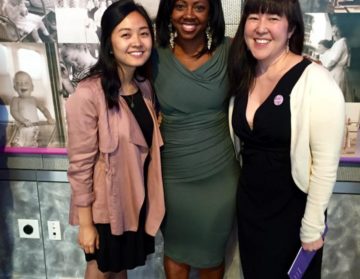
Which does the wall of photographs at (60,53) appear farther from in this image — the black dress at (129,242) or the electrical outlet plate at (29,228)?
the black dress at (129,242)

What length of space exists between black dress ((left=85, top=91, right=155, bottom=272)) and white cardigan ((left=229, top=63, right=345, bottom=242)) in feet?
1.48

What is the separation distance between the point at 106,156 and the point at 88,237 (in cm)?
28

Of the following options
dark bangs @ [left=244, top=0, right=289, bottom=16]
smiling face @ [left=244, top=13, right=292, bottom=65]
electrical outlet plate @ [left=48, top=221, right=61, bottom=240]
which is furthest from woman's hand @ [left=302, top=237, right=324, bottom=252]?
electrical outlet plate @ [left=48, top=221, right=61, bottom=240]

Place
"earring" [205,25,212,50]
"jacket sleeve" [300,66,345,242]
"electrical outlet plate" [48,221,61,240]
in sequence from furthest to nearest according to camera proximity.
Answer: "electrical outlet plate" [48,221,61,240] < "earring" [205,25,212,50] < "jacket sleeve" [300,66,345,242]

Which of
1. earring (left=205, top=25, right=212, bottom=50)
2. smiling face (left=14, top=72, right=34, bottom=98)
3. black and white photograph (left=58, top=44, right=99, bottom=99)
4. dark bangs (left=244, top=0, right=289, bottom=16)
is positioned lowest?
smiling face (left=14, top=72, right=34, bottom=98)

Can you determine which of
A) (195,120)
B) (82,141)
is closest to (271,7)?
(195,120)

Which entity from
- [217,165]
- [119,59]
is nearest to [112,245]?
[217,165]

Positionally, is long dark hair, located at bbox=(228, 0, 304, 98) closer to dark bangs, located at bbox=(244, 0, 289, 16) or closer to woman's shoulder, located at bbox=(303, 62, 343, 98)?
dark bangs, located at bbox=(244, 0, 289, 16)

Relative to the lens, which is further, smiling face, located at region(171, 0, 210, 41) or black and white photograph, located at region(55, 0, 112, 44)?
black and white photograph, located at region(55, 0, 112, 44)

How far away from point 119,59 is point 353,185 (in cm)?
107

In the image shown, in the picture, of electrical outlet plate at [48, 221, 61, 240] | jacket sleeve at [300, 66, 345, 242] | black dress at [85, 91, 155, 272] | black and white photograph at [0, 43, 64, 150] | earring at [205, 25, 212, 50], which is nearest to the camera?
jacket sleeve at [300, 66, 345, 242]

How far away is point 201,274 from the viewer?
Result: 1730 mm

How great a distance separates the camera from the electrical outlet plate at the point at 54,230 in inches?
77.6

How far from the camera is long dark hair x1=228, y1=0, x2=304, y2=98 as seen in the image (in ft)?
3.97
